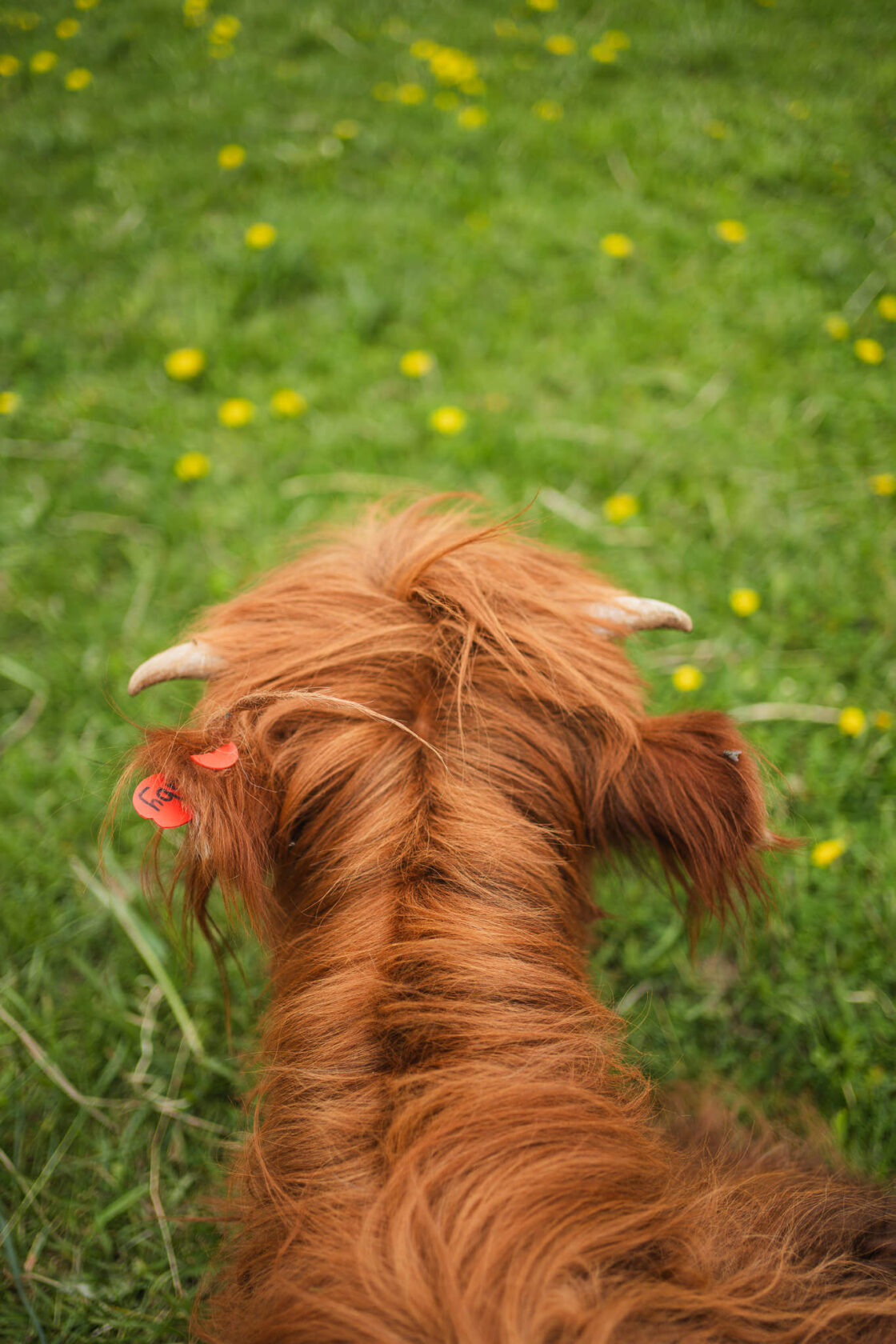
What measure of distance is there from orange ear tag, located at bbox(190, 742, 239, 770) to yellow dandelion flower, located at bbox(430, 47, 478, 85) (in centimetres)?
439

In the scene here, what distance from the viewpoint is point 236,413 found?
10.5 ft

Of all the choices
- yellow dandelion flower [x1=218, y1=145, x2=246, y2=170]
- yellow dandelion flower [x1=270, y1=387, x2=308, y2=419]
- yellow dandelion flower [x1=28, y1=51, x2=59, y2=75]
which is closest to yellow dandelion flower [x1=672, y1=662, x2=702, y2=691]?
yellow dandelion flower [x1=270, y1=387, x2=308, y2=419]

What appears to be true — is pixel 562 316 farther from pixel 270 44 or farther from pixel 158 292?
pixel 270 44

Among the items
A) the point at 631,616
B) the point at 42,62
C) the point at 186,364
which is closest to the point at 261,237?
the point at 186,364

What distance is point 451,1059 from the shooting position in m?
1.12

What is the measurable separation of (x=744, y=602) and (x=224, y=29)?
174 inches

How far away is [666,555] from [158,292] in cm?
262

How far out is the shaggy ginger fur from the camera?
98cm

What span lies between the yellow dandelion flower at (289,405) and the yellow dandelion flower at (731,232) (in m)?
2.16

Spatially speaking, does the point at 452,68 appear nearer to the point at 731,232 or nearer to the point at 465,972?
the point at 731,232

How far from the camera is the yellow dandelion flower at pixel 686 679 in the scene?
2568mm

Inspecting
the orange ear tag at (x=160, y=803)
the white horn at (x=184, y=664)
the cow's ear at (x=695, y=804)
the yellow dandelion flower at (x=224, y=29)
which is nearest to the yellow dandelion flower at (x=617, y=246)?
the yellow dandelion flower at (x=224, y=29)

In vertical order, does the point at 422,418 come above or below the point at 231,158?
below

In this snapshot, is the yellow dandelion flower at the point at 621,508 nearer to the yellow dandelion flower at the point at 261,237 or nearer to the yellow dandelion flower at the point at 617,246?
the yellow dandelion flower at the point at 617,246
